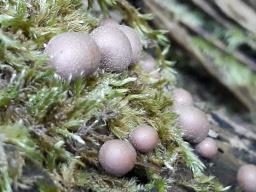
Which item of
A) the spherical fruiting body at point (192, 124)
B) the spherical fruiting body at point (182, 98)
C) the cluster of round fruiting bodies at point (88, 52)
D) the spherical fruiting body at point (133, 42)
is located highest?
the cluster of round fruiting bodies at point (88, 52)

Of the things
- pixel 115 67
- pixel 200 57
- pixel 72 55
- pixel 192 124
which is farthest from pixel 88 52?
pixel 200 57

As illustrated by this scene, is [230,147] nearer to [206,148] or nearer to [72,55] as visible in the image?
[206,148]

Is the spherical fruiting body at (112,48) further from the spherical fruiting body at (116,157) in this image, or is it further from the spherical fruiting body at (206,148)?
the spherical fruiting body at (206,148)

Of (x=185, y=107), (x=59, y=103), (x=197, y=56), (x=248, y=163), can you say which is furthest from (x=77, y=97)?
(x=197, y=56)

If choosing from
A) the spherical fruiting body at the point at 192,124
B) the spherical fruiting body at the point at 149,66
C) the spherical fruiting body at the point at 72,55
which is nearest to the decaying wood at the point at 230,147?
the spherical fruiting body at the point at 192,124

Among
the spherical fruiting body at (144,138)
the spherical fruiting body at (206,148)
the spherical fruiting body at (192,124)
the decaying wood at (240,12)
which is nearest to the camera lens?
the spherical fruiting body at (144,138)

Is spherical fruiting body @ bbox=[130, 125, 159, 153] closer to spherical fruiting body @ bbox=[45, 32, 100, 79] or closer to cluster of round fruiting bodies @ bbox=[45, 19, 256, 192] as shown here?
cluster of round fruiting bodies @ bbox=[45, 19, 256, 192]
